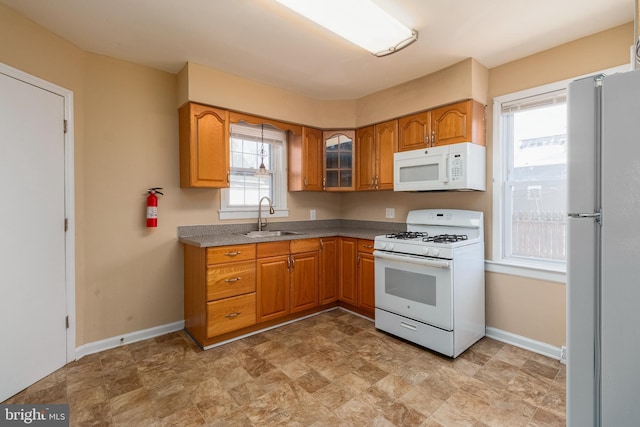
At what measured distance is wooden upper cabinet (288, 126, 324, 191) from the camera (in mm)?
3590

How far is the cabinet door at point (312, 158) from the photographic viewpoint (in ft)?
11.8

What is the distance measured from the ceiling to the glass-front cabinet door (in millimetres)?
909

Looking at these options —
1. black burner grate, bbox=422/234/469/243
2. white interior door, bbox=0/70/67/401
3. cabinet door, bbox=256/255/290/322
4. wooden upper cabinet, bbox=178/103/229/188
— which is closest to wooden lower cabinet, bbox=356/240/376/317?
black burner grate, bbox=422/234/469/243

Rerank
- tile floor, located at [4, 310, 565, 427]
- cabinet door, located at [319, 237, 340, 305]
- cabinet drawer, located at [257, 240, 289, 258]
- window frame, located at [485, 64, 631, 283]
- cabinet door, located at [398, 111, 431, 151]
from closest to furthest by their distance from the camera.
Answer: tile floor, located at [4, 310, 565, 427] < window frame, located at [485, 64, 631, 283] < cabinet drawer, located at [257, 240, 289, 258] < cabinet door, located at [398, 111, 431, 151] < cabinet door, located at [319, 237, 340, 305]

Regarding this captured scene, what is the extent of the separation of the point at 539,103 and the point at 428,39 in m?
1.15

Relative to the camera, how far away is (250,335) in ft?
9.27

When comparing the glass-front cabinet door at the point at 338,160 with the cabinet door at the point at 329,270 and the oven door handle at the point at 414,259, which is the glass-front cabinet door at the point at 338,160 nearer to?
the cabinet door at the point at 329,270

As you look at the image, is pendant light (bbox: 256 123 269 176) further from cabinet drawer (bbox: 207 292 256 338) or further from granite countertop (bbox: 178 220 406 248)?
cabinet drawer (bbox: 207 292 256 338)

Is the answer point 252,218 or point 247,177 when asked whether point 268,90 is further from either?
point 252,218

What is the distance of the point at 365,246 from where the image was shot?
3221 mm

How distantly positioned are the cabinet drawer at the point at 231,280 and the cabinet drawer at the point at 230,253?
5 cm

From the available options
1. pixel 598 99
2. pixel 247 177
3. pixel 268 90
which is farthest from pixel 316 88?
pixel 598 99

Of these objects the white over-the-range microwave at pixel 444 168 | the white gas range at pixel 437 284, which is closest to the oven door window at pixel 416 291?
the white gas range at pixel 437 284

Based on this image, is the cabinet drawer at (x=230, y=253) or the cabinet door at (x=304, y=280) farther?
the cabinet door at (x=304, y=280)
